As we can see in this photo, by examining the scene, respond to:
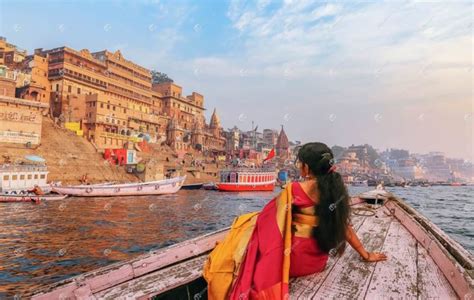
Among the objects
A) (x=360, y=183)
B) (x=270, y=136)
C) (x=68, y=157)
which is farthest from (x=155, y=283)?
(x=270, y=136)

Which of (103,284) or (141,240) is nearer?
(103,284)

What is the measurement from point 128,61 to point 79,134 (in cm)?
2459

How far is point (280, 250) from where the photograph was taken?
2.58 metres

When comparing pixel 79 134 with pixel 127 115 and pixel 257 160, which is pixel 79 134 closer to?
pixel 127 115

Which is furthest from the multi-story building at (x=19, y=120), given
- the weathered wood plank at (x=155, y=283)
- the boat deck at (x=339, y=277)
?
the weathered wood plank at (x=155, y=283)

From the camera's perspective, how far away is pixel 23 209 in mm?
19984

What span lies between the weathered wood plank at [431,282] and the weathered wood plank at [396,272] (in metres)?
0.05

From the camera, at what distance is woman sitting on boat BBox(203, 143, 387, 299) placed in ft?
8.25

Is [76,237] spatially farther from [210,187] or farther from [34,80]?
[34,80]

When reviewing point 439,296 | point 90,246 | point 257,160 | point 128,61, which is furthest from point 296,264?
point 257,160

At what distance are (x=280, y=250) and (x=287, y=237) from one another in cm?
13

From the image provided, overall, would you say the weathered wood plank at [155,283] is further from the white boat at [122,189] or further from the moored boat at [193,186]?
the moored boat at [193,186]

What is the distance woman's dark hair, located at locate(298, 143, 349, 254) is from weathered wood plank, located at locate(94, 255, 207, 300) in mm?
1324

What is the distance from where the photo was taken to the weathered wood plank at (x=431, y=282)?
2.74 metres
